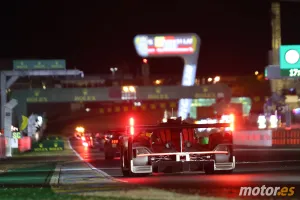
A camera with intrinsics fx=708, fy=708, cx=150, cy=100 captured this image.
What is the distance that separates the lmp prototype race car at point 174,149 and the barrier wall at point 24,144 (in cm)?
3541

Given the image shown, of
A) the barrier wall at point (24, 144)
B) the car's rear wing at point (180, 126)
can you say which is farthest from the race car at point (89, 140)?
the car's rear wing at point (180, 126)

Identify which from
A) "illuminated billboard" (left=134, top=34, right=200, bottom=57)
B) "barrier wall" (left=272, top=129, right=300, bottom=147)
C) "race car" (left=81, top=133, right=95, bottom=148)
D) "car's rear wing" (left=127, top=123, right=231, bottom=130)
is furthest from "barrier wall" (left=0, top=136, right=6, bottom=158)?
"illuminated billboard" (left=134, top=34, right=200, bottom=57)

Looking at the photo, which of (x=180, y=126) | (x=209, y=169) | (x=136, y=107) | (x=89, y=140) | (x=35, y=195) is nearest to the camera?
(x=35, y=195)

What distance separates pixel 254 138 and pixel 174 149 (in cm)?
3121

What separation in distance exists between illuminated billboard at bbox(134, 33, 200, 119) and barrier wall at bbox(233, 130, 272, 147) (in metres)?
21.9

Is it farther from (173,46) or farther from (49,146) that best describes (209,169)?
(173,46)

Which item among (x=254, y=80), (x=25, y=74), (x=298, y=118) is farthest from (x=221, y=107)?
(x=254, y=80)

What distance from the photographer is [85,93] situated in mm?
78000

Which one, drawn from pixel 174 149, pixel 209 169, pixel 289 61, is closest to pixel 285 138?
pixel 289 61

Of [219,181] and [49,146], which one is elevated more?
[49,146]

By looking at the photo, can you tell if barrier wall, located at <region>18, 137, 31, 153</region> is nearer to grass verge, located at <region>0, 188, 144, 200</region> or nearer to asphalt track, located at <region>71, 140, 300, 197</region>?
asphalt track, located at <region>71, 140, 300, 197</region>

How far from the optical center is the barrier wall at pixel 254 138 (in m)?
48.8

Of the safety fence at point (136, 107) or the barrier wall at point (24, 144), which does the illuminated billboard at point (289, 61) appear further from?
the safety fence at point (136, 107)

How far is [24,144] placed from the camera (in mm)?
57281
